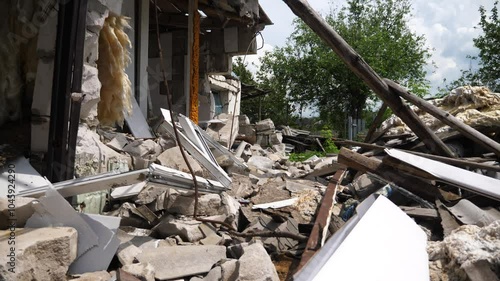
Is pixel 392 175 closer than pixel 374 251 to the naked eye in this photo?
No

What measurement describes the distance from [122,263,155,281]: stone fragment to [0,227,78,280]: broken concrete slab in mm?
321

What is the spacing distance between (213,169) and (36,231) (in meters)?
1.87

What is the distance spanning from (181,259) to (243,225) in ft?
3.56

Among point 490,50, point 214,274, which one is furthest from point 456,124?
point 490,50

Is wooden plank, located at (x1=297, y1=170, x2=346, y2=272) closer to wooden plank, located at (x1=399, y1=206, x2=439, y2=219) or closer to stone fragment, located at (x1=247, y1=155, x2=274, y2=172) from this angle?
wooden plank, located at (x1=399, y1=206, x2=439, y2=219)

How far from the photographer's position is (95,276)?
2082mm

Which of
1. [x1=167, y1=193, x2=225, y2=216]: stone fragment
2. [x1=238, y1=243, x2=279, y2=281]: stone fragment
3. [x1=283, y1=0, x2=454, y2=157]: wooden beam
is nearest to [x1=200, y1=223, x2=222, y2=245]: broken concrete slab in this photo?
[x1=167, y1=193, x2=225, y2=216]: stone fragment

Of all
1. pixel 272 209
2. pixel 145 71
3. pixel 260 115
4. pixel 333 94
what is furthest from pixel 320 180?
pixel 333 94

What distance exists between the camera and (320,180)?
5.56 metres

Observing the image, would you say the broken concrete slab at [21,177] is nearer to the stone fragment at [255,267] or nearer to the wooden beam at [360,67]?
the stone fragment at [255,267]

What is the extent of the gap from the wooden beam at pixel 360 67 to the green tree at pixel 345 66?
18859mm

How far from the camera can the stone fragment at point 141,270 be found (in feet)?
6.77

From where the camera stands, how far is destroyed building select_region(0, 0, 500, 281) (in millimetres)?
2105

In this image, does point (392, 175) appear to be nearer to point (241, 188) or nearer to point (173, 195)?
point (241, 188)
